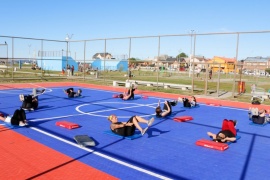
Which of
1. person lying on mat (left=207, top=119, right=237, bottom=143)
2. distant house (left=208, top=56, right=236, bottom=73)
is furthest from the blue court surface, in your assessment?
distant house (left=208, top=56, right=236, bottom=73)

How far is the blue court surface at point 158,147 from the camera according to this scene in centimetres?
654

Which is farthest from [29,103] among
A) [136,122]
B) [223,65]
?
[223,65]

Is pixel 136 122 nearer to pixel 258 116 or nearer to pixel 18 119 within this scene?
pixel 18 119

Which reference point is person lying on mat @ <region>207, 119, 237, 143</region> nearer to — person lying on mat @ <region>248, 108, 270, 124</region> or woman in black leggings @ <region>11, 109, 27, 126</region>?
person lying on mat @ <region>248, 108, 270, 124</region>

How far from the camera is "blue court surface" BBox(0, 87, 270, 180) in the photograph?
258 inches

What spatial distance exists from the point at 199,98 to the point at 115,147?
13444 mm

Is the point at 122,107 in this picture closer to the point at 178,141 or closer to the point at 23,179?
the point at 178,141

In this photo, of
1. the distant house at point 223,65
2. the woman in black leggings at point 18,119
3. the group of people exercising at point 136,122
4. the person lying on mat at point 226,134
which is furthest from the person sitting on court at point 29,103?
the distant house at point 223,65

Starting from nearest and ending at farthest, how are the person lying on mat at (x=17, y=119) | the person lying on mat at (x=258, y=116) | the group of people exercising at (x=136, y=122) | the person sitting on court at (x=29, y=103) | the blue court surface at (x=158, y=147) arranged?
the blue court surface at (x=158, y=147) < the group of people exercising at (x=136, y=122) < the person lying on mat at (x=17, y=119) < the person lying on mat at (x=258, y=116) < the person sitting on court at (x=29, y=103)

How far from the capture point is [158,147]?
835cm

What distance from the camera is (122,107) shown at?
1526cm

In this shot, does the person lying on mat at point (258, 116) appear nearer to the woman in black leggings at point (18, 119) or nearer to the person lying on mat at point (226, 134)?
the person lying on mat at point (226, 134)

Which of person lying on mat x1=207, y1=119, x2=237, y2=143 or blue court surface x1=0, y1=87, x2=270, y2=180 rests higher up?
person lying on mat x1=207, y1=119, x2=237, y2=143

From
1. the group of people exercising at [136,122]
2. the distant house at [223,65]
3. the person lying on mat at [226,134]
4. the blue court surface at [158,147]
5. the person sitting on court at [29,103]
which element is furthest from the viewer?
the distant house at [223,65]
